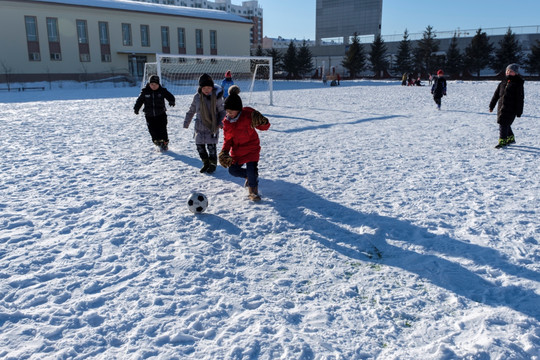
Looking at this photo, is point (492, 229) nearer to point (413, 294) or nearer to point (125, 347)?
point (413, 294)

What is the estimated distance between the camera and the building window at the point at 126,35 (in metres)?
45.0

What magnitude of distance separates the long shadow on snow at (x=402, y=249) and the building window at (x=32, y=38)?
142ft

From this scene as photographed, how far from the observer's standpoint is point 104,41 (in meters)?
43.6

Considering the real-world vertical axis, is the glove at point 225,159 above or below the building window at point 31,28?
below

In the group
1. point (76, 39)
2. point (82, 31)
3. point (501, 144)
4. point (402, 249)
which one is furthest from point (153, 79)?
point (82, 31)

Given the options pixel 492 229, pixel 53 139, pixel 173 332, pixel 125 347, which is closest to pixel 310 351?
pixel 173 332

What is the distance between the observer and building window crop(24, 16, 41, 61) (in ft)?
129

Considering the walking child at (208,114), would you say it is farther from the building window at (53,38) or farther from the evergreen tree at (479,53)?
the evergreen tree at (479,53)

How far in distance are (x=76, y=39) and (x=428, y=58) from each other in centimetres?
4511

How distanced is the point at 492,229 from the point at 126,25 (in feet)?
158

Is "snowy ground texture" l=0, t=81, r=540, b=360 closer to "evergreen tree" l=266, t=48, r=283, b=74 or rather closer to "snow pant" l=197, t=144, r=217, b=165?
"snow pant" l=197, t=144, r=217, b=165

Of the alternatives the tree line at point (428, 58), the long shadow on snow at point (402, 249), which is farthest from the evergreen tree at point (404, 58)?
the long shadow on snow at point (402, 249)

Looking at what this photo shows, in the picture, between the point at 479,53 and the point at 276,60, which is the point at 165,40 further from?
the point at 479,53

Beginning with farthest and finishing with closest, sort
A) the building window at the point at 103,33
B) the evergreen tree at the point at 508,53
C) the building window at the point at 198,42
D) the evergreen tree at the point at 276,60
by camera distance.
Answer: the evergreen tree at the point at 276,60
the building window at the point at 198,42
the evergreen tree at the point at 508,53
the building window at the point at 103,33
